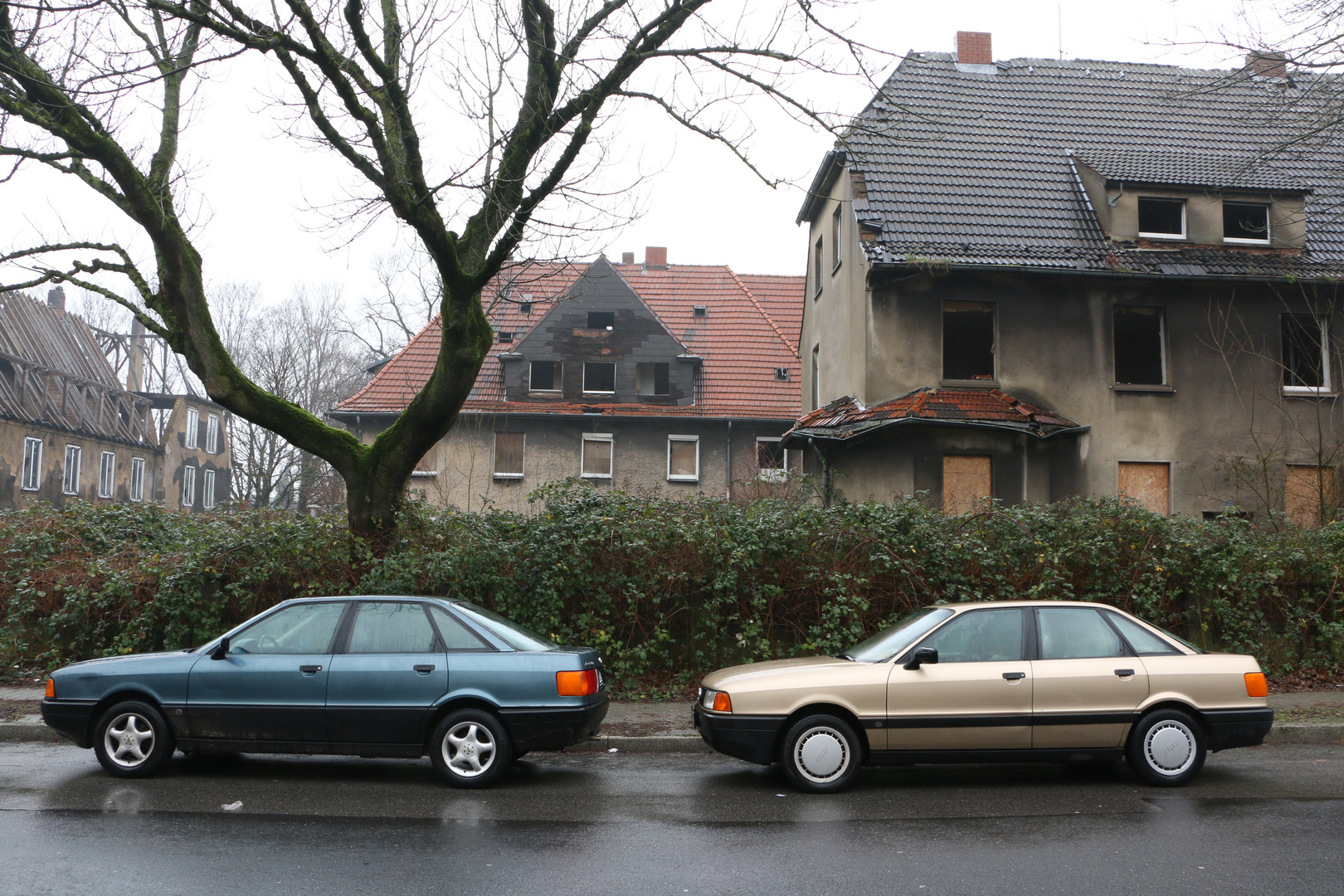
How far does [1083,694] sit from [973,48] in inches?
865

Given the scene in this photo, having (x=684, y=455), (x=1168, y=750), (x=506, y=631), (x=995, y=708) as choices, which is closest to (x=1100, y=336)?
(x=1168, y=750)

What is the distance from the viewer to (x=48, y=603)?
12.6 m

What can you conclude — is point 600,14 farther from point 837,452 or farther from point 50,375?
point 50,375

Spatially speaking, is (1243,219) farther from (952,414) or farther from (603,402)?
(603,402)

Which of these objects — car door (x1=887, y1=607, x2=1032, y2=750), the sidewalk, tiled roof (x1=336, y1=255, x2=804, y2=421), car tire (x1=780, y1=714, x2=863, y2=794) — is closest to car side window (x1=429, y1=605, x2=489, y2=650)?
the sidewalk

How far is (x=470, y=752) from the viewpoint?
7488 millimetres

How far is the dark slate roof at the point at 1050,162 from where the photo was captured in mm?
19125

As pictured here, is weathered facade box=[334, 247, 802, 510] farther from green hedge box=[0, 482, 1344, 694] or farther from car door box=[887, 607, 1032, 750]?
car door box=[887, 607, 1032, 750]

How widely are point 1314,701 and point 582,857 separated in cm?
907

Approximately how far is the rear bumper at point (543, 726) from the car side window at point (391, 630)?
860 millimetres

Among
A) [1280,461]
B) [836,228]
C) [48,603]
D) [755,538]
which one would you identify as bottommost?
[48,603]

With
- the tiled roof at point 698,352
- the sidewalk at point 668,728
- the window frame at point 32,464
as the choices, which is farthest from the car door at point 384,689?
the window frame at point 32,464

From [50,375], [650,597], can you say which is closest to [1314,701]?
[650,597]

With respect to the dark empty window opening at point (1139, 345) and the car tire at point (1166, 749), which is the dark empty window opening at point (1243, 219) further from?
the car tire at point (1166, 749)
